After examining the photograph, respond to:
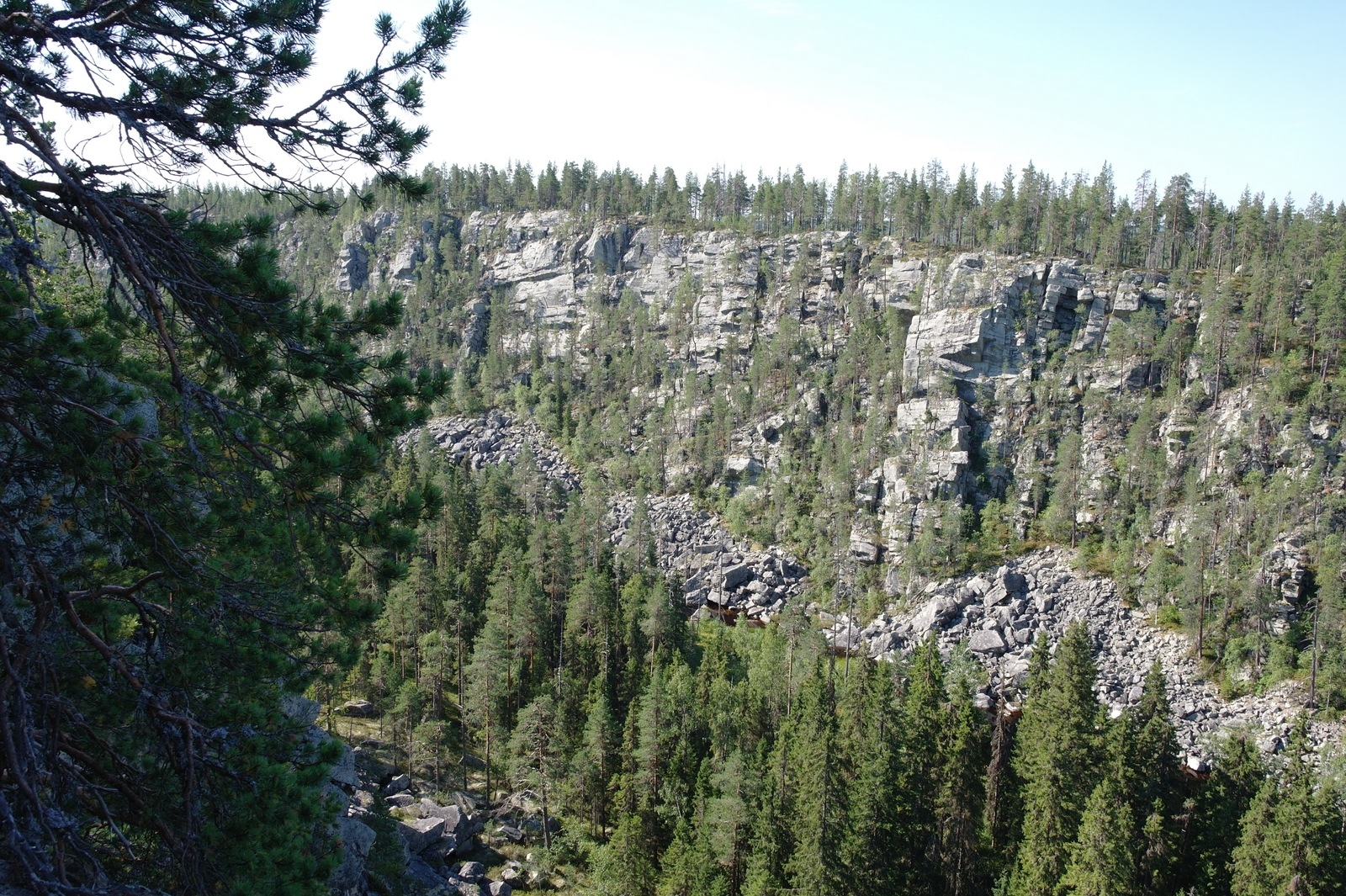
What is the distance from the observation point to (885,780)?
25.1 metres

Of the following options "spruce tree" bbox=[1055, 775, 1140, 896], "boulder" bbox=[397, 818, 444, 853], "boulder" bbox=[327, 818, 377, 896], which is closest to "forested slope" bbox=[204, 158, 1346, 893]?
"spruce tree" bbox=[1055, 775, 1140, 896]

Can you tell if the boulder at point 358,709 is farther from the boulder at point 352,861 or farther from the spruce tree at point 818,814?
the boulder at point 352,861

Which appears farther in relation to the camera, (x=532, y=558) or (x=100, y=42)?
(x=532, y=558)

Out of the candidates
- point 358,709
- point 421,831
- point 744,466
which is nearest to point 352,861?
point 421,831

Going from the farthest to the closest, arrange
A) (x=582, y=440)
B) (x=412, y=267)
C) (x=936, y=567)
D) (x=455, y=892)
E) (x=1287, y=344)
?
(x=412, y=267) < (x=582, y=440) < (x=1287, y=344) < (x=936, y=567) < (x=455, y=892)

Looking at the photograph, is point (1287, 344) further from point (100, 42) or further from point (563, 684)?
point (100, 42)

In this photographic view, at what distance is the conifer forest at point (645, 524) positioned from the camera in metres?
4.98

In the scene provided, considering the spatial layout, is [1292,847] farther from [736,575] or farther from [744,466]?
[744,466]

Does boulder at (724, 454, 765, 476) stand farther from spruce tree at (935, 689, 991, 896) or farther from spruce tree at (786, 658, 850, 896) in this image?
spruce tree at (786, 658, 850, 896)

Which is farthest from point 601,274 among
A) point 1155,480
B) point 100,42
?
point 100,42

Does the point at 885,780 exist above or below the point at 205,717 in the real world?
below

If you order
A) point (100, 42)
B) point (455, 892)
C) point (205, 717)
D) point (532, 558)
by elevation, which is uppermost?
point (100, 42)

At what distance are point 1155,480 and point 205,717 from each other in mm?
66850

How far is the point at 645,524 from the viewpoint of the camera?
176ft
